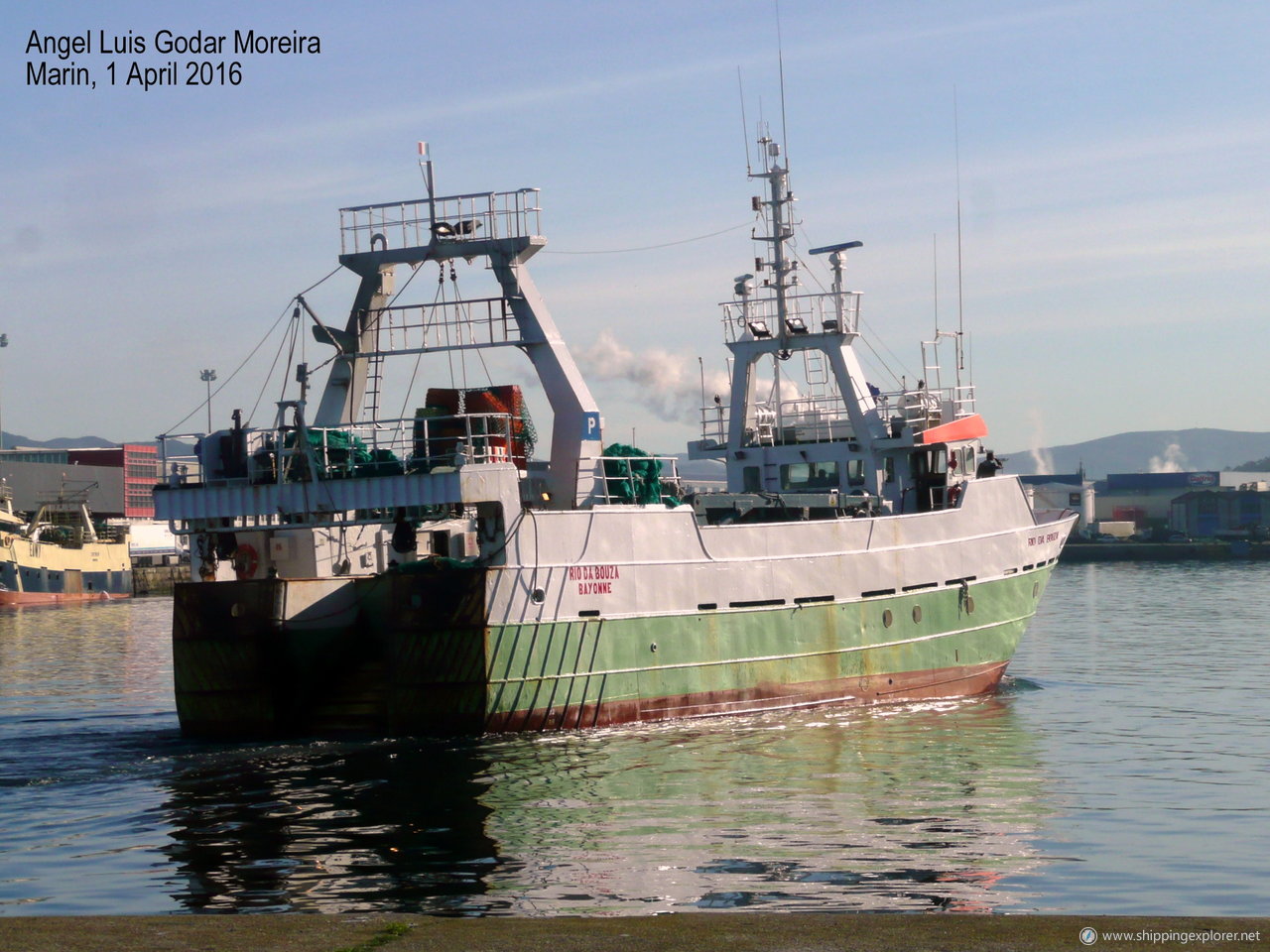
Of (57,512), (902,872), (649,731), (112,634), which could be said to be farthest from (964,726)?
(57,512)

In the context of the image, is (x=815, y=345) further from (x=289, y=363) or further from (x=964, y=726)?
(x=289, y=363)

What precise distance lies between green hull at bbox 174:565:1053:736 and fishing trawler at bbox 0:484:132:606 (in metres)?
60.7

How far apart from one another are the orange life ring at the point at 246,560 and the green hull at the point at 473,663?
1.30m

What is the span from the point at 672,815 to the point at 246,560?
9.70m

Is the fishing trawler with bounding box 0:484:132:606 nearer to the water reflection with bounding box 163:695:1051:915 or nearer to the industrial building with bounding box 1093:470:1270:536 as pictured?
the water reflection with bounding box 163:695:1051:915

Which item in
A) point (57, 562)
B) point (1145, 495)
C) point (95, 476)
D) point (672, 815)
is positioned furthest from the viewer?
point (1145, 495)

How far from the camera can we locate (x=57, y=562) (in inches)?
3250

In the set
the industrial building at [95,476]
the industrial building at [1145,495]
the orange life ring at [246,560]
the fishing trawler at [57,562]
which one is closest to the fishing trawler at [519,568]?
the orange life ring at [246,560]

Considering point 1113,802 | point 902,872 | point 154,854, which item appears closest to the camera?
point 902,872

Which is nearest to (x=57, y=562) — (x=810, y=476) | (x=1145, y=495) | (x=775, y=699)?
(x=810, y=476)

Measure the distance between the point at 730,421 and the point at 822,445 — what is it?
2383 millimetres

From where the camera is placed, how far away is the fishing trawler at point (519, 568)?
70.6 ft

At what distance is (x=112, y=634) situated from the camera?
53.7 m

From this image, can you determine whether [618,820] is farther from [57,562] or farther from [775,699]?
[57,562]
